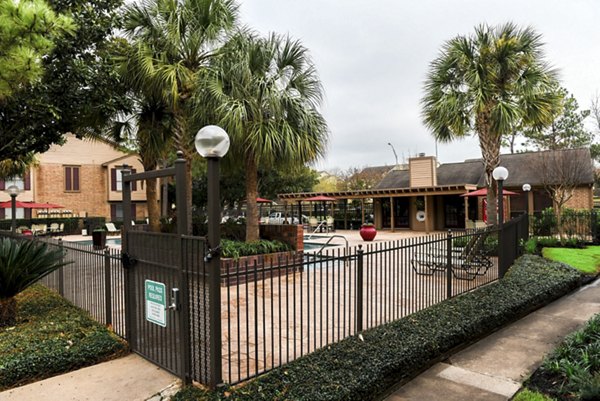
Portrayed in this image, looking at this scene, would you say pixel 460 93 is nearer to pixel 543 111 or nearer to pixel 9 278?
pixel 543 111

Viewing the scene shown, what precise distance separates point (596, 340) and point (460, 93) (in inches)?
379

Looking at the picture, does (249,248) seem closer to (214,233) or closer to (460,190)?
(214,233)

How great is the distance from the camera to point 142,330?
14.2 feet

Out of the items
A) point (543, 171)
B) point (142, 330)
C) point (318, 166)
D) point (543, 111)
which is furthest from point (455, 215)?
point (142, 330)

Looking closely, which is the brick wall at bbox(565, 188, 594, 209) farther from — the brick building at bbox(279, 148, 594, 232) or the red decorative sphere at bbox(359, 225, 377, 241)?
the red decorative sphere at bbox(359, 225, 377, 241)

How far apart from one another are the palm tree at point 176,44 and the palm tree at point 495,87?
23.2 ft

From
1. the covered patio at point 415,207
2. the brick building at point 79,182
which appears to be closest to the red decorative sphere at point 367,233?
the covered patio at point 415,207

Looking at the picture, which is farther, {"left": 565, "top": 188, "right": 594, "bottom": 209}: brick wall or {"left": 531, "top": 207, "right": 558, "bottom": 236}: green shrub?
{"left": 565, "top": 188, "right": 594, "bottom": 209}: brick wall

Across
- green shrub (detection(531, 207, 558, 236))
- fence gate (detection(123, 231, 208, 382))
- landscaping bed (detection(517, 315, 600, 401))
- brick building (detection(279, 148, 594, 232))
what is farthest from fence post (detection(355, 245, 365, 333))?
brick building (detection(279, 148, 594, 232))

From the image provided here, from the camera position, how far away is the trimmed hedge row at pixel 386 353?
127 inches

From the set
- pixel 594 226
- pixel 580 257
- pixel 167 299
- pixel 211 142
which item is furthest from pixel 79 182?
pixel 594 226

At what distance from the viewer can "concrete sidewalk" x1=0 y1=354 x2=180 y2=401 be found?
11.2ft

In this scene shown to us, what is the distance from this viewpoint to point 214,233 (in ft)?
10.6

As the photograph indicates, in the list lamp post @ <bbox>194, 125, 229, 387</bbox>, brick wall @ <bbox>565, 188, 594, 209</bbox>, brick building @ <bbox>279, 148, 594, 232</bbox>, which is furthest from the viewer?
brick wall @ <bbox>565, 188, 594, 209</bbox>
